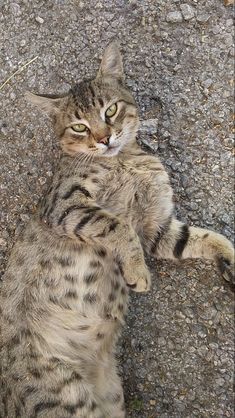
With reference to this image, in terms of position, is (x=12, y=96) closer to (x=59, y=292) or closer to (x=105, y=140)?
(x=105, y=140)

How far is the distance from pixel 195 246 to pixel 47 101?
4.62ft

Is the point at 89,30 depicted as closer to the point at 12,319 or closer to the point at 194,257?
the point at 194,257

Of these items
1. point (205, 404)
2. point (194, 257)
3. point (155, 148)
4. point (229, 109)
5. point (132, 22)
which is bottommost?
point (205, 404)

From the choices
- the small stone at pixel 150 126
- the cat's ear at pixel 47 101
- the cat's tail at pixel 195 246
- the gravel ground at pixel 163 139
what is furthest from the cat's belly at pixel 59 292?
the small stone at pixel 150 126

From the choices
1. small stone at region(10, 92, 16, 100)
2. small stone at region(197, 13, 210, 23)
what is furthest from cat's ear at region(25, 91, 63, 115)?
small stone at region(197, 13, 210, 23)

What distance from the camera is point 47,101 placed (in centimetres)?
389

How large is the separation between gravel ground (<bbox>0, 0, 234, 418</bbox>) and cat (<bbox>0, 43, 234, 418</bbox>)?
0.83 ft

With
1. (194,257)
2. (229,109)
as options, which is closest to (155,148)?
(229,109)

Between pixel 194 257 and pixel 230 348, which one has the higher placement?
pixel 194 257

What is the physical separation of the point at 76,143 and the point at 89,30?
118cm

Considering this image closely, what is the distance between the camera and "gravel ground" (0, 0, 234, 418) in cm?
409

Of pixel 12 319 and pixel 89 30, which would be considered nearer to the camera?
pixel 12 319

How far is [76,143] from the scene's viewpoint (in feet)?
12.7

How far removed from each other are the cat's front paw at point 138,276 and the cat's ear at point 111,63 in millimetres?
1332
